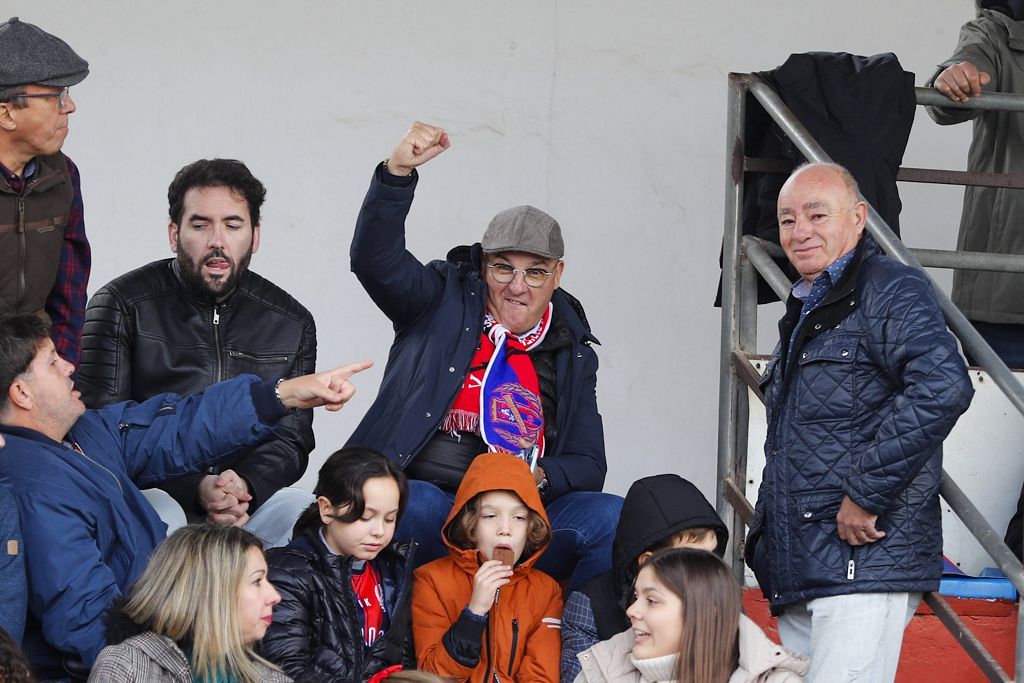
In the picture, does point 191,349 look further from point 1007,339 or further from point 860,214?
point 1007,339

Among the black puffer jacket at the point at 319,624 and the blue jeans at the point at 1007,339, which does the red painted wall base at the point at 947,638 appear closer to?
the blue jeans at the point at 1007,339

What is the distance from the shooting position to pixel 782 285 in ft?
11.6

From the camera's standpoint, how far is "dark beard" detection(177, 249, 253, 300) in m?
3.53

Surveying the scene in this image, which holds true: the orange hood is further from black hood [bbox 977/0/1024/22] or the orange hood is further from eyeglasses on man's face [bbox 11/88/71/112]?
black hood [bbox 977/0/1024/22]

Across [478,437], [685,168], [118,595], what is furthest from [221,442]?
[685,168]

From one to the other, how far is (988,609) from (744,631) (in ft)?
3.39

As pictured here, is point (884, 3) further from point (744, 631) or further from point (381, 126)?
point (744, 631)

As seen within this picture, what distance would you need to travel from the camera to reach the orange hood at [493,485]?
3205 millimetres

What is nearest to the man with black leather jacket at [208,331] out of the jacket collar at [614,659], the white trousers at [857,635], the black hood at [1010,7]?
the jacket collar at [614,659]

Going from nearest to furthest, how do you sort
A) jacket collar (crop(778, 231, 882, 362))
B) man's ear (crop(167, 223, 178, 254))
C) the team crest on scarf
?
jacket collar (crop(778, 231, 882, 362)), the team crest on scarf, man's ear (crop(167, 223, 178, 254))

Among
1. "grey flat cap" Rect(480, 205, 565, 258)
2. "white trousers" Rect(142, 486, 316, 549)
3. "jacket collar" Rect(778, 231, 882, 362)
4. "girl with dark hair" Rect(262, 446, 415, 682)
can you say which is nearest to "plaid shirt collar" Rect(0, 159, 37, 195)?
"white trousers" Rect(142, 486, 316, 549)

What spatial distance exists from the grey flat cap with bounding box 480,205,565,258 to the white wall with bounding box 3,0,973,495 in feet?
4.62

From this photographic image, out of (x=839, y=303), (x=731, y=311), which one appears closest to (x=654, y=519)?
(x=839, y=303)

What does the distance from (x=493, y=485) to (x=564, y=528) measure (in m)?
0.34
